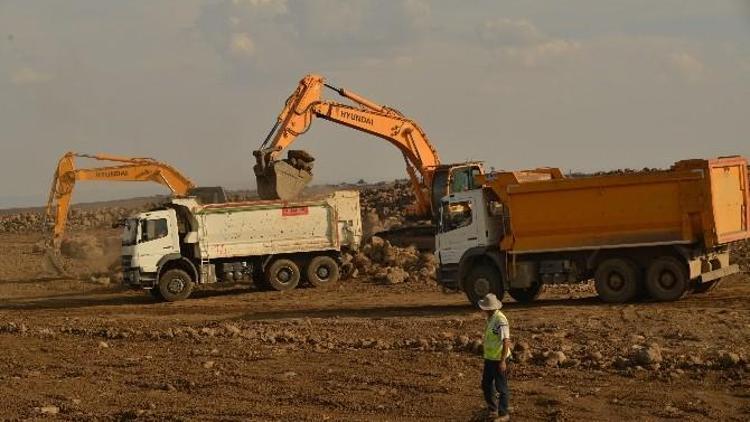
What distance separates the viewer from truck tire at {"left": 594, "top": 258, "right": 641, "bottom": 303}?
2227cm

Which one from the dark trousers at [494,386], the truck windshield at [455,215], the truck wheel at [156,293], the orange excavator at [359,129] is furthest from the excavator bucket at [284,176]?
the dark trousers at [494,386]

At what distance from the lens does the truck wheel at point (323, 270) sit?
31266mm

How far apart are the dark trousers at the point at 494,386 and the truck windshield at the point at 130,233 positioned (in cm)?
1859

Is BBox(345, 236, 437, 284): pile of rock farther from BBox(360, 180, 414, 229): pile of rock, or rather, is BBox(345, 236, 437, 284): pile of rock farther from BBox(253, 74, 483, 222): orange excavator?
BBox(360, 180, 414, 229): pile of rock

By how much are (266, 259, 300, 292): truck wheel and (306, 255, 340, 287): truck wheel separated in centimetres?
46

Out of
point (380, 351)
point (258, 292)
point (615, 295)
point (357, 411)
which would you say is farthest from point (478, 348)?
point (258, 292)

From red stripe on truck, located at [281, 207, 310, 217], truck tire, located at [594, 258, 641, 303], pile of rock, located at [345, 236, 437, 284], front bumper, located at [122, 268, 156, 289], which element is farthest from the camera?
pile of rock, located at [345, 236, 437, 284]

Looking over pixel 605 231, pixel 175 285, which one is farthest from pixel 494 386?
pixel 175 285

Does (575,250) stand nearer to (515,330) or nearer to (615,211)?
(615,211)

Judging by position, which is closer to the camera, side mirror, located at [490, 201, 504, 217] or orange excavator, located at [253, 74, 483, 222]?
side mirror, located at [490, 201, 504, 217]

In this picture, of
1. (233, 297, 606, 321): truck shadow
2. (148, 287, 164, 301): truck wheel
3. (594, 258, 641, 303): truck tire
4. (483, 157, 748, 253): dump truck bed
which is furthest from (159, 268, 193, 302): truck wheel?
(594, 258, 641, 303): truck tire

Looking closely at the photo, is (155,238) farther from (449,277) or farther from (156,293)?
(449,277)

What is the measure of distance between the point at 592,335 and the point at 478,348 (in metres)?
2.31

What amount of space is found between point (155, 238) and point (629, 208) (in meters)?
13.3
